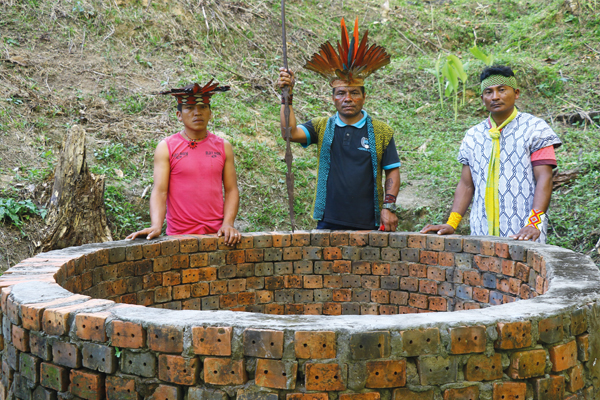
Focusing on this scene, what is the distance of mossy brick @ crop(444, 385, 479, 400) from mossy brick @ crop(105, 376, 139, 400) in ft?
3.54

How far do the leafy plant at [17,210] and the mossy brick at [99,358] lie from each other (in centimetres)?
367

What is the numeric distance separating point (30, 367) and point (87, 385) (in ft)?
1.00

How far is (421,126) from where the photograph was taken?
29.5 ft

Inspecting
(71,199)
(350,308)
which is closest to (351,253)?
(350,308)

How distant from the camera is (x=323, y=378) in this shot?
1799 millimetres

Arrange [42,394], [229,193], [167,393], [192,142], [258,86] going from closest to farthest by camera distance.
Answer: [167,393]
[42,394]
[192,142]
[229,193]
[258,86]

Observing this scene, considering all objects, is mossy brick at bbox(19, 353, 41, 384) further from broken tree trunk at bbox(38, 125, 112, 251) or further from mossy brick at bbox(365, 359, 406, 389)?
broken tree trunk at bbox(38, 125, 112, 251)

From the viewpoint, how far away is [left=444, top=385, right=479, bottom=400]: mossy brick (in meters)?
1.85

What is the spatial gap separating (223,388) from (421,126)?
7.69 meters

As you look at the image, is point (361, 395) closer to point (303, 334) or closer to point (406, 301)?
point (303, 334)

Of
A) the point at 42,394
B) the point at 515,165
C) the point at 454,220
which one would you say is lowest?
the point at 42,394

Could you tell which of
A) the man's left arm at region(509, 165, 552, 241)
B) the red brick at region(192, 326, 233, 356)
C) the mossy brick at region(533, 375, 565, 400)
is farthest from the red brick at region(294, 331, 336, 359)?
the man's left arm at region(509, 165, 552, 241)

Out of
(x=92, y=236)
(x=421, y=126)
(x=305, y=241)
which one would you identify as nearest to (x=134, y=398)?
(x=305, y=241)

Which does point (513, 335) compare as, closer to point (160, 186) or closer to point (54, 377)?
point (54, 377)
